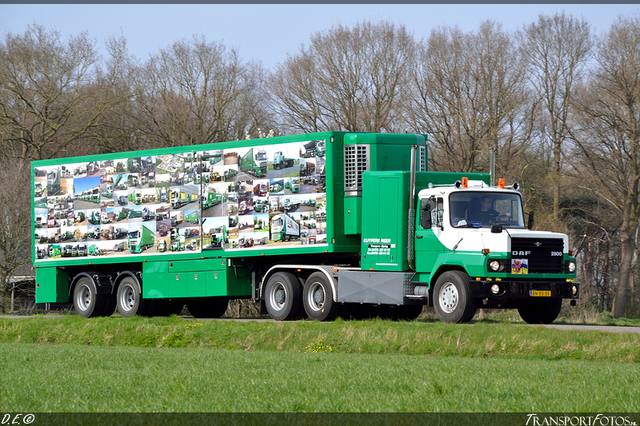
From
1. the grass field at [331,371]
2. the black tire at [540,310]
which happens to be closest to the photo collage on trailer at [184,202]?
the grass field at [331,371]

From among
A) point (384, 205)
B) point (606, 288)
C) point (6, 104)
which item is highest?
point (6, 104)

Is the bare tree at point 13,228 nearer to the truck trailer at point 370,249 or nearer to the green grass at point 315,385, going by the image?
the truck trailer at point 370,249

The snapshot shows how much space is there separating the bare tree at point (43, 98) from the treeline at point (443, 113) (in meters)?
0.07

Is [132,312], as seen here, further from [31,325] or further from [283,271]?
[283,271]

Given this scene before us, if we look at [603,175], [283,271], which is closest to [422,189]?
[283,271]

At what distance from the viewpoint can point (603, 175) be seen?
135ft

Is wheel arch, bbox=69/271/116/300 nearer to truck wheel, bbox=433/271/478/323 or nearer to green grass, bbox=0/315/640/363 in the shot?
green grass, bbox=0/315/640/363

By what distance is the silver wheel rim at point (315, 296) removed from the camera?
2062 centimetres

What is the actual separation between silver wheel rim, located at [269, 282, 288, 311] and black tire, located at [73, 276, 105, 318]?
619cm

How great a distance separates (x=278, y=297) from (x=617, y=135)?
2455cm

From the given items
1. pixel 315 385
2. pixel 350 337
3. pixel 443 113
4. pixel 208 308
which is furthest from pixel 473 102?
pixel 315 385

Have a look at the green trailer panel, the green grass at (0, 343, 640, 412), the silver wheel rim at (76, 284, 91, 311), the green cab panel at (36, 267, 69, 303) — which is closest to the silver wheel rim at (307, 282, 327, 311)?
the green trailer panel

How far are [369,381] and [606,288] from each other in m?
36.9

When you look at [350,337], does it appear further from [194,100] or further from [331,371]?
[194,100]
